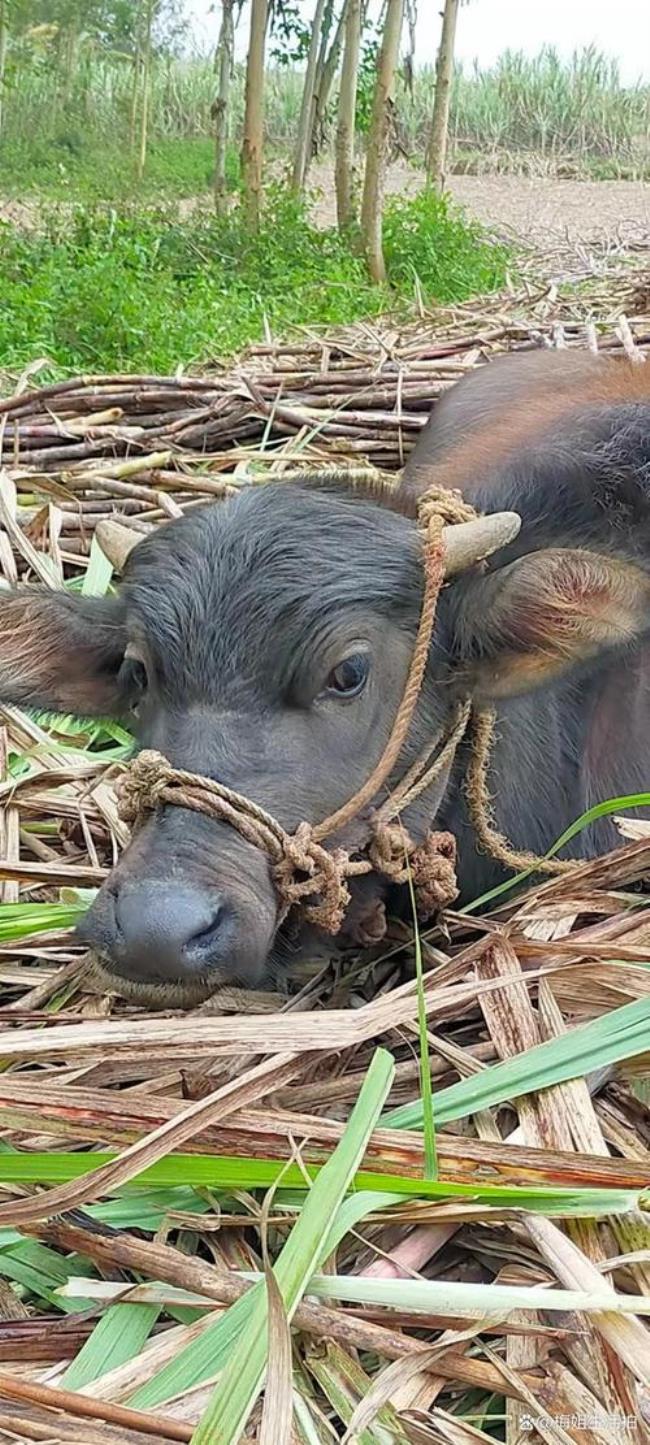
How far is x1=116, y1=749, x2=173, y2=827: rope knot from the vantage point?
2.14 metres

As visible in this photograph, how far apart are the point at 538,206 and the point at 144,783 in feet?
70.8

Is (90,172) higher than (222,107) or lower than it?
lower

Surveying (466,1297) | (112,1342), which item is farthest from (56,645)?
(466,1297)

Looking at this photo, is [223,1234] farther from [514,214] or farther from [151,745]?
[514,214]

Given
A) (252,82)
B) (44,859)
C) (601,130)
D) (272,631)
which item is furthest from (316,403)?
(601,130)

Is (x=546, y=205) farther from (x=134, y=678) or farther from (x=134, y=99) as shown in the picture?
(x=134, y=678)

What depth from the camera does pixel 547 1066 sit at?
1.93m

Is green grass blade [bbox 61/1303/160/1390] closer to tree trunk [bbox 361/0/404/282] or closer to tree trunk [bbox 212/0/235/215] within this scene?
tree trunk [bbox 361/0/404/282]

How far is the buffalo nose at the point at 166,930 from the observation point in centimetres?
192

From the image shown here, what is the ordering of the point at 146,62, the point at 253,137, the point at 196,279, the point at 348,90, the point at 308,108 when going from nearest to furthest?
1. the point at 196,279
2. the point at 253,137
3. the point at 348,90
4. the point at 308,108
5. the point at 146,62

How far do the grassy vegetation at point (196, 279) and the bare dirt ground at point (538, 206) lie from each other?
1562 mm

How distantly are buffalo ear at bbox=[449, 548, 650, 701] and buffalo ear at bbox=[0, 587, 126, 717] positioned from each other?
0.69 metres

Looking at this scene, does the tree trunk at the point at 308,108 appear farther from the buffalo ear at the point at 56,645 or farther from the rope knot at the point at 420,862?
the rope knot at the point at 420,862

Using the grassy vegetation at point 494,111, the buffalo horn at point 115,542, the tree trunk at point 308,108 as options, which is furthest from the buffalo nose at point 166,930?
the grassy vegetation at point 494,111
